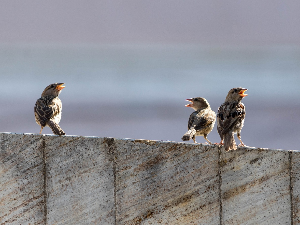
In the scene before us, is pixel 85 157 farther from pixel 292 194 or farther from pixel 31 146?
pixel 292 194

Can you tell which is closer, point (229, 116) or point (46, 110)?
point (229, 116)

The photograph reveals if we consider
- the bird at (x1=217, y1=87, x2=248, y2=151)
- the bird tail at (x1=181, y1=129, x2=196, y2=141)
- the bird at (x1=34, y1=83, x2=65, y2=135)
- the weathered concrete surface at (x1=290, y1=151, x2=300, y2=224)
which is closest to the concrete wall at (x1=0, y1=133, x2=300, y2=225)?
the weathered concrete surface at (x1=290, y1=151, x2=300, y2=224)

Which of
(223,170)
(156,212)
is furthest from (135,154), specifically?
(223,170)

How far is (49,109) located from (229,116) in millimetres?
3263

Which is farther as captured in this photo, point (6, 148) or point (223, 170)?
point (6, 148)

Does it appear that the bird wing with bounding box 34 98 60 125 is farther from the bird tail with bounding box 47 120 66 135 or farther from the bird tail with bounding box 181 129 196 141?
the bird tail with bounding box 181 129 196 141

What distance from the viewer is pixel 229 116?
697cm

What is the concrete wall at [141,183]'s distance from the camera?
5.56 metres

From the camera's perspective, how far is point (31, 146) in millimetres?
5887

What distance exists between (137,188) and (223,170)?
3.84 feet

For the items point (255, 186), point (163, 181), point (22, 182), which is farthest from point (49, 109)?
point (255, 186)

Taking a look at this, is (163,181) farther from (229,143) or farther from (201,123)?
(201,123)

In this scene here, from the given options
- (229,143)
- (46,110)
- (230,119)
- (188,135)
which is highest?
(46,110)

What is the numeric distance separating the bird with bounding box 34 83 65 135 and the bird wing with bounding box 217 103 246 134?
2.76 metres
